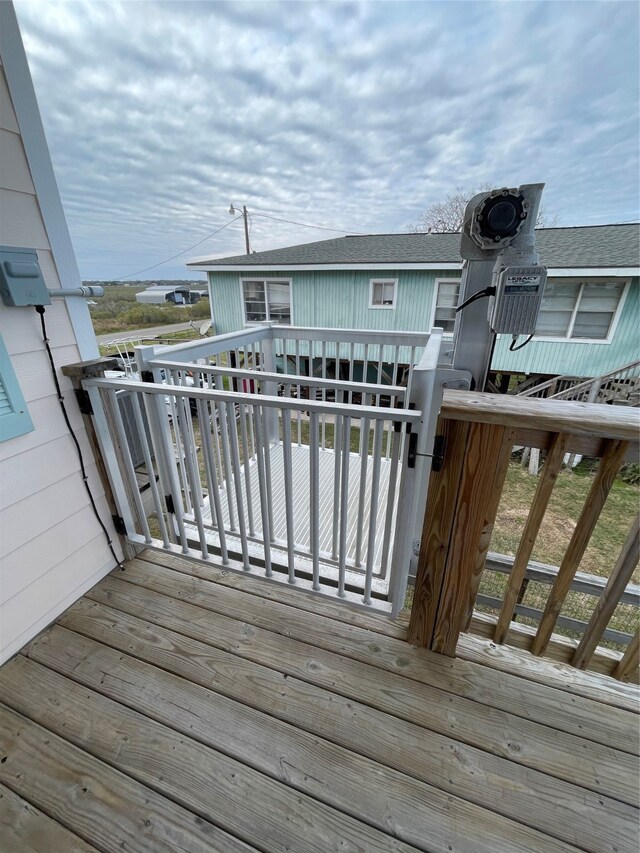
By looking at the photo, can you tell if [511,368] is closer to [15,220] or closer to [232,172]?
[232,172]

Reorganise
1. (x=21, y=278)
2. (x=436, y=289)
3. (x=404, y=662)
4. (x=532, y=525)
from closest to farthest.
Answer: (x=532, y=525) → (x=21, y=278) → (x=404, y=662) → (x=436, y=289)

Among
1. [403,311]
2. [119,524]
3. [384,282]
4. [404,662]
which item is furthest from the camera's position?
[403,311]

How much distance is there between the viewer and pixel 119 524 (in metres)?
1.66

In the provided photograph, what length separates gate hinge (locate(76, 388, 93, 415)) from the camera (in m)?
1.38

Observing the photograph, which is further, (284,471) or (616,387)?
(616,387)

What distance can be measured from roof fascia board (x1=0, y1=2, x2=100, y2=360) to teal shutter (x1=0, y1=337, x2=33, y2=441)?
0.28m

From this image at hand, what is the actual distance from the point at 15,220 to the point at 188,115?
3.89 m

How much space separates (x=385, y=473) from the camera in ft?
7.83

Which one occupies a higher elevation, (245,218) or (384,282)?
(245,218)

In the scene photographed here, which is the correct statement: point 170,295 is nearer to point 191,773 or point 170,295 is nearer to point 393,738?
point 191,773

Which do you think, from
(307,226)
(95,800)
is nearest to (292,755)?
(95,800)

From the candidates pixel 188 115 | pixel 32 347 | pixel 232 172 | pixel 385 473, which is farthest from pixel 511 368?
pixel 32 347

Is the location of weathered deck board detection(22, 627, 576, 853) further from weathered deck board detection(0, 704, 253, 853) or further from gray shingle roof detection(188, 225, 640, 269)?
gray shingle roof detection(188, 225, 640, 269)

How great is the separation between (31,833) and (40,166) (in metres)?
2.04
